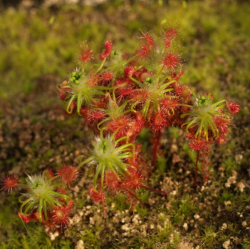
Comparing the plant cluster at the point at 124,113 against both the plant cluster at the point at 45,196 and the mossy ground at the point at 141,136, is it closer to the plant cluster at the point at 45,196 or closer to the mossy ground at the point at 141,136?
the plant cluster at the point at 45,196

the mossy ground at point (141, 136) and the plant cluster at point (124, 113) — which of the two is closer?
the plant cluster at point (124, 113)

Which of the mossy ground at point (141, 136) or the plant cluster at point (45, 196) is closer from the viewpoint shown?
the plant cluster at point (45, 196)

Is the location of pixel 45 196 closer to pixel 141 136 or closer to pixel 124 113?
pixel 124 113

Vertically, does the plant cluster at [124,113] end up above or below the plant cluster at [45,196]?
above

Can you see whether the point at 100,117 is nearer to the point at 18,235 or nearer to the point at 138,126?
the point at 138,126

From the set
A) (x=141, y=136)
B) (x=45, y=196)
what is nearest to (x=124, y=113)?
(x=45, y=196)

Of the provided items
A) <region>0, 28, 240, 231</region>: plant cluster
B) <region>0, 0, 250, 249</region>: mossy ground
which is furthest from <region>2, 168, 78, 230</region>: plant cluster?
<region>0, 0, 250, 249</region>: mossy ground

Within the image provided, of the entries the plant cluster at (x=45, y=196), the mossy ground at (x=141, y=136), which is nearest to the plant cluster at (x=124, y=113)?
the plant cluster at (x=45, y=196)
